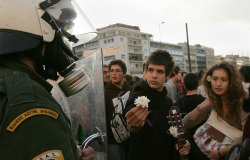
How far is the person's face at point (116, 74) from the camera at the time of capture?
3.70 m

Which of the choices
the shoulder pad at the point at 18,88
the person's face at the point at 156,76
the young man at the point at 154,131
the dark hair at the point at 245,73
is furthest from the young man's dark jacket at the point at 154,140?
the dark hair at the point at 245,73

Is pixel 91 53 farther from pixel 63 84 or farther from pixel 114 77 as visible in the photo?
pixel 114 77

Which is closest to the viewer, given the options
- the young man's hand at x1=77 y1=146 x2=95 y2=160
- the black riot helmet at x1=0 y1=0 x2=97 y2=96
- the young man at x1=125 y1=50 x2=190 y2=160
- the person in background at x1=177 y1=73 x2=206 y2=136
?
the black riot helmet at x1=0 y1=0 x2=97 y2=96

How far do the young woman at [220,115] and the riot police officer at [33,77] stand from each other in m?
1.46

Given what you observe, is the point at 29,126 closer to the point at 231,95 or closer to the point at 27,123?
the point at 27,123

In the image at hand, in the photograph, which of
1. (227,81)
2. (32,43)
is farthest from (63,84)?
(227,81)

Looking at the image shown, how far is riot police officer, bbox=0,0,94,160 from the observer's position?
0.77 metres

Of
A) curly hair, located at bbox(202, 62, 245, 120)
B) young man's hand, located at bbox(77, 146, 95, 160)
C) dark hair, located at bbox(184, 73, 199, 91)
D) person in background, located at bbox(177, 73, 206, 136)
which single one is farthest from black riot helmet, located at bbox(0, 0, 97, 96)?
dark hair, located at bbox(184, 73, 199, 91)

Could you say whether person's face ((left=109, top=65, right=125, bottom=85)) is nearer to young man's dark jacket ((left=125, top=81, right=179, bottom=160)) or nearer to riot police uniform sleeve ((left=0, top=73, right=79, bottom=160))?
young man's dark jacket ((left=125, top=81, right=179, bottom=160))

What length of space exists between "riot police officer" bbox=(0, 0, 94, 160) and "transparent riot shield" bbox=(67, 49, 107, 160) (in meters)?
0.53

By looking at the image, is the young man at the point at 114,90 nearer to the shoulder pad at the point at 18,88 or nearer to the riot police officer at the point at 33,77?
the riot police officer at the point at 33,77

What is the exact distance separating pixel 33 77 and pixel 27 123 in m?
0.29

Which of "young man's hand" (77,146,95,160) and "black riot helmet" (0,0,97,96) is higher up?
"black riot helmet" (0,0,97,96)

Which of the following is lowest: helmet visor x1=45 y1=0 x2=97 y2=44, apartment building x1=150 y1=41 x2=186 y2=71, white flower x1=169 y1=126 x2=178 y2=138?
white flower x1=169 y1=126 x2=178 y2=138
